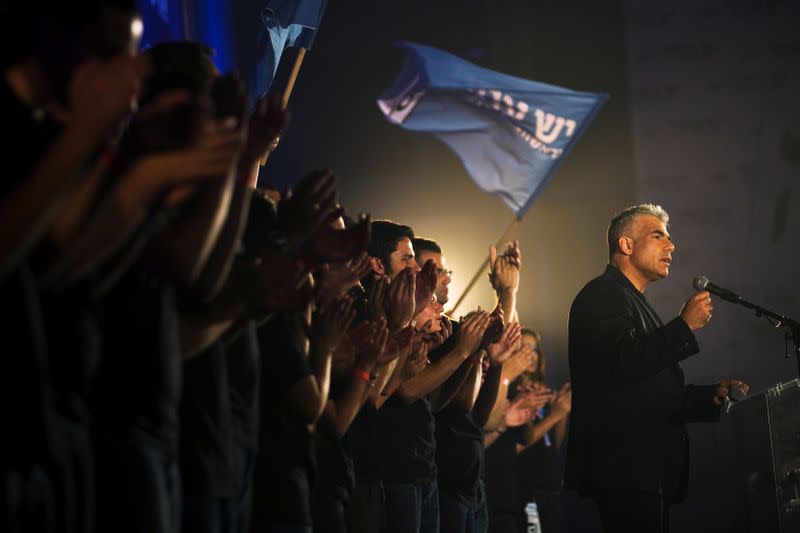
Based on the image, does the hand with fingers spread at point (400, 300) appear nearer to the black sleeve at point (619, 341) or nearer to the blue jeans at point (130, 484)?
the black sleeve at point (619, 341)

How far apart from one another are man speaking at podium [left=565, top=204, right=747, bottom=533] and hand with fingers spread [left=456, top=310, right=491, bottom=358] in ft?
1.20

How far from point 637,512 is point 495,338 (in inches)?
41.4

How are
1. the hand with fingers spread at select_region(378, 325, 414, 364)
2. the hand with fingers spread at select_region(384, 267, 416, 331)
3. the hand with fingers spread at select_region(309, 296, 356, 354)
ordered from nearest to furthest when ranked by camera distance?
the hand with fingers spread at select_region(309, 296, 356, 354)
the hand with fingers spread at select_region(378, 325, 414, 364)
the hand with fingers spread at select_region(384, 267, 416, 331)

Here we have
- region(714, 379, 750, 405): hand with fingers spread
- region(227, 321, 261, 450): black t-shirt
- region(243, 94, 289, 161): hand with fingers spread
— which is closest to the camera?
region(243, 94, 289, 161): hand with fingers spread

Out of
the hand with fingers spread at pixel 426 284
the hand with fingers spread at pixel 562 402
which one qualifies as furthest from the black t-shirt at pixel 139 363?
the hand with fingers spread at pixel 562 402

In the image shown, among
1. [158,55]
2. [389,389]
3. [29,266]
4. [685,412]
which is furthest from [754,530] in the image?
[29,266]

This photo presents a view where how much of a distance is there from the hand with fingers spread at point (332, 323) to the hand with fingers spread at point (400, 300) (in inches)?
31.9

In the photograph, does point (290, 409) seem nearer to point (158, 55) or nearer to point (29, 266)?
point (158, 55)

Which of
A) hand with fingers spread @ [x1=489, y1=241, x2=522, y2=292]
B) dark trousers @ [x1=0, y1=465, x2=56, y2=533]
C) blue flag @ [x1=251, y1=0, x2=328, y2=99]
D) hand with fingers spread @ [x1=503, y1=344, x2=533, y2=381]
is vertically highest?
blue flag @ [x1=251, y1=0, x2=328, y2=99]

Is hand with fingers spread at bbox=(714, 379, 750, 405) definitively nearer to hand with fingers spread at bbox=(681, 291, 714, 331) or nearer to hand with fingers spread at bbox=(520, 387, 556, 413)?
hand with fingers spread at bbox=(681, 291, 714, 331)

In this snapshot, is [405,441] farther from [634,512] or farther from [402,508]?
[634,512]

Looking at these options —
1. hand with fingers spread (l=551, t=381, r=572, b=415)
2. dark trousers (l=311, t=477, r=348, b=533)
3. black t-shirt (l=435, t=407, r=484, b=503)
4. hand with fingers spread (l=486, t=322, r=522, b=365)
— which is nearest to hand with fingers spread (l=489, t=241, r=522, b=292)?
hand with fingers spread (l=486, t=322, r=522, b=365)

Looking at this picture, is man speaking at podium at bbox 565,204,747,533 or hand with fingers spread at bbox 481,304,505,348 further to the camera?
hand with fingers spread at bbox 481,304,505,348

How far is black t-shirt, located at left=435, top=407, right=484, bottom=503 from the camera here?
4.82 m
